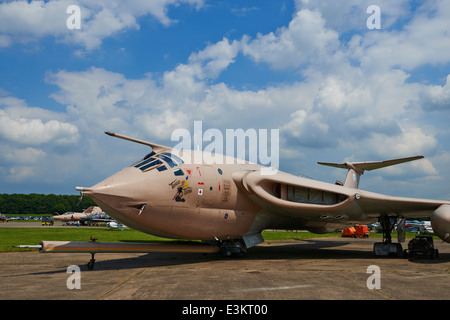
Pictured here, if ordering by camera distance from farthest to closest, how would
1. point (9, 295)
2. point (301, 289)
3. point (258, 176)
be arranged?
point (258, 176) < point (301, 289) < point (9, 295)

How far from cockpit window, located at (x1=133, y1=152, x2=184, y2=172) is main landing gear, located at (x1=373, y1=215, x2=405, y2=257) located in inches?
451

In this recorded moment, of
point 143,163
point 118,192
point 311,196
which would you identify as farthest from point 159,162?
point 311,196

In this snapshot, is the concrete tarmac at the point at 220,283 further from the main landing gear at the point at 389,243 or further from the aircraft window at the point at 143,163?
the main landing gear at the point at 389,243

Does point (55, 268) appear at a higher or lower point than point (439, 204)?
lower

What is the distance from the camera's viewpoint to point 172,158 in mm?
13375

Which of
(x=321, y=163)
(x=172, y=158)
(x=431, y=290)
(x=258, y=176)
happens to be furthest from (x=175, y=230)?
(x=321, y=163)

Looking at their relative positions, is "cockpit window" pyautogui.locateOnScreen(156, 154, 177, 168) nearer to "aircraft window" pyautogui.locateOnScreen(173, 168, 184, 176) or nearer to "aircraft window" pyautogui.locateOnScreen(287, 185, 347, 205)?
"aircraft window" pyautogui.locateOnScreen(173, 168, 184, 176)

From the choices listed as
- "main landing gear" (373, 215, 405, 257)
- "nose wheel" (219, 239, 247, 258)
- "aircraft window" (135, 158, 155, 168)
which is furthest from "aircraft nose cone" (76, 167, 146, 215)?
"main landing gear" (373, 215, 405, 257)

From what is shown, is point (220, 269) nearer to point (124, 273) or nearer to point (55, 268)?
point (124, 273)

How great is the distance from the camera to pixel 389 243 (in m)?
18.2

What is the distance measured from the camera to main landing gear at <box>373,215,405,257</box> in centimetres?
1772

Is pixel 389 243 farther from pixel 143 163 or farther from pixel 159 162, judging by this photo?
pixel 143 163
